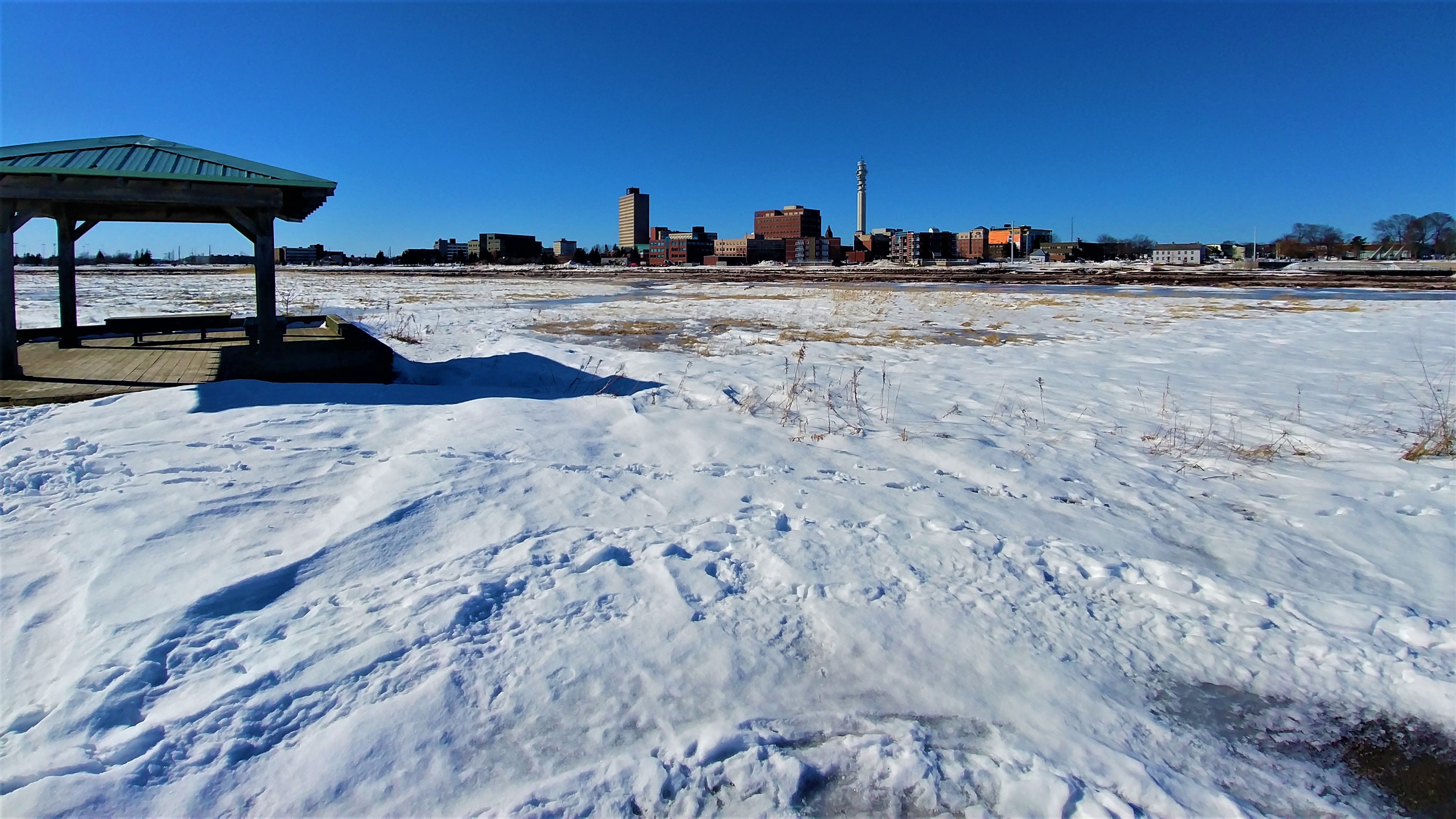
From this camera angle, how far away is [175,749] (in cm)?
258

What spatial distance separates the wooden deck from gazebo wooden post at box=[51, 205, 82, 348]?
8.3 inches

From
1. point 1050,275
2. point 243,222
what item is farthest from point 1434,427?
point 1050,275

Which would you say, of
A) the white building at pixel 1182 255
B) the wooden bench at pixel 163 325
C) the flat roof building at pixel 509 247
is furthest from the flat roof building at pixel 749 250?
the wooden bench at pixel 163 325

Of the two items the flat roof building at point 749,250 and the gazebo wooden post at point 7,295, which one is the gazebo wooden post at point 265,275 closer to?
the gazebo wooden post at point 7,295

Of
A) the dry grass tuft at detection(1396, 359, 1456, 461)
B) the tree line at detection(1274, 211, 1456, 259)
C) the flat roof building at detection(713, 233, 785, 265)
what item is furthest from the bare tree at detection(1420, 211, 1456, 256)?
the dry grass tuft at detection(1396, 359, 1456, 461)

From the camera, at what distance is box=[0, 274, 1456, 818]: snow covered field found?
2.57 metres

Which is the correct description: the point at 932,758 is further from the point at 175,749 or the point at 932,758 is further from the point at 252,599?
the point at 252,599

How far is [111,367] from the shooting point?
8.94m

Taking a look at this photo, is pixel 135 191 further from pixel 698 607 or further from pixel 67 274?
pixel 698 607

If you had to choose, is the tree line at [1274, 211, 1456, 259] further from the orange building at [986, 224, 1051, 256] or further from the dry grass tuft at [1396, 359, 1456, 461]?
the dry grass tuft at [1396, 359, 1456, 461]

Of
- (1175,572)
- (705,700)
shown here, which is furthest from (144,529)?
(1175,572)

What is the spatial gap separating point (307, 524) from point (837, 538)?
3204 millimetres

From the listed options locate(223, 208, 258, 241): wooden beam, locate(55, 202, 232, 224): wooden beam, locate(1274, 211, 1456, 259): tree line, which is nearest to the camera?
locate(223, 208, 258, 241): wooden beam

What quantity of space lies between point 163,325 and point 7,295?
382 centimetres
